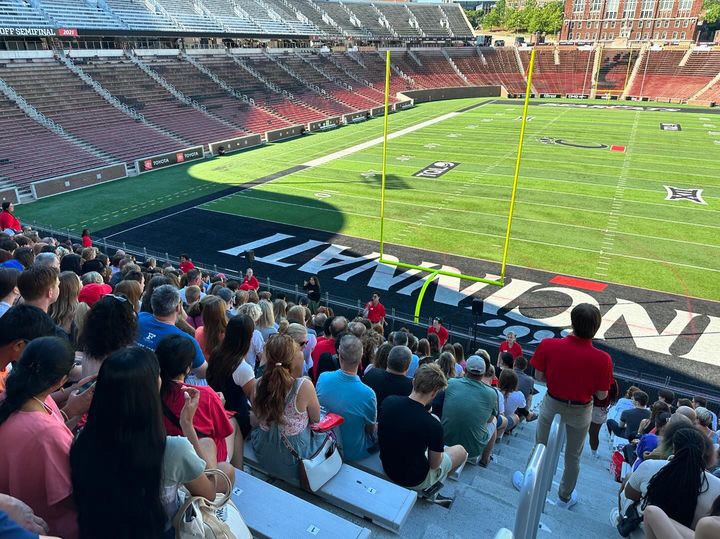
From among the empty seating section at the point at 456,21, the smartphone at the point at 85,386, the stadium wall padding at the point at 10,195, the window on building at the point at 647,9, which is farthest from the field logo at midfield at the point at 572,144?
the window on building at the point at 647,9

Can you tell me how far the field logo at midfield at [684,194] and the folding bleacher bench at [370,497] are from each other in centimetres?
2330

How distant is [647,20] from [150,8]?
72.3 meters

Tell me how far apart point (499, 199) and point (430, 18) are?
61.3m

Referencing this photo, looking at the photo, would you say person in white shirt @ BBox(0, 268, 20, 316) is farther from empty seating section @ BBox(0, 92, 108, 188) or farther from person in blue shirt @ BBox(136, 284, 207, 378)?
empty seating section @ BBox(0, 92, 108, 188)

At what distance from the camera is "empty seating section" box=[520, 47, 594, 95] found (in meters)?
62.4

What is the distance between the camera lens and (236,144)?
3353 cm

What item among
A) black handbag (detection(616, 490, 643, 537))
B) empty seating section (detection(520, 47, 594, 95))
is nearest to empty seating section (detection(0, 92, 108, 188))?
black handbag (detection(616, 490, 643, 537))

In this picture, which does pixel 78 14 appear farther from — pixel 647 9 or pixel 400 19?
pixel 647 9

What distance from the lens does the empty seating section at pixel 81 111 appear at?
29.4m

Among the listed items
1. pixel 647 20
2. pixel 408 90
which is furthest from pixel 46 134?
pixel 647 20

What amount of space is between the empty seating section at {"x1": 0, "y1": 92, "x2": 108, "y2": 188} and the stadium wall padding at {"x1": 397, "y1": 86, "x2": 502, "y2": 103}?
34.4 metres

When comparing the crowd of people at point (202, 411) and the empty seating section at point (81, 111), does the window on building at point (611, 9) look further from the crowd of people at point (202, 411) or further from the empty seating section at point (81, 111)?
the crowd of people at point (202, 411)

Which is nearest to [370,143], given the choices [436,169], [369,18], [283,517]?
[436,169]

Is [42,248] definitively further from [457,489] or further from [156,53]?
[156,53]
